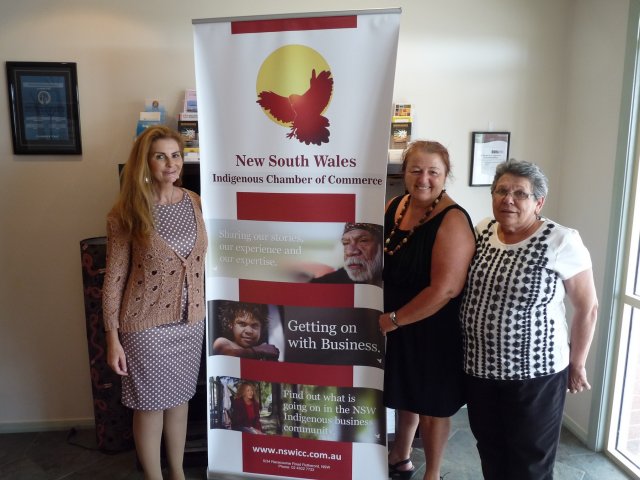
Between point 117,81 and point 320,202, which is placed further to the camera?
point 117,81

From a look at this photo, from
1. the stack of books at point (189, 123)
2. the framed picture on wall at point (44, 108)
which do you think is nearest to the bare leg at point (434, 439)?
the stack of books at point (189, 123)

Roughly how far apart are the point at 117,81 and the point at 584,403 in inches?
116

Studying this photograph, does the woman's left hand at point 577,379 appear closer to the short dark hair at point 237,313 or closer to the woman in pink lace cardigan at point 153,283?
the short dark hair at point 237,313

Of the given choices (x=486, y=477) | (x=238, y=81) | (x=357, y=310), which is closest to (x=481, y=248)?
(x=357, y=310)

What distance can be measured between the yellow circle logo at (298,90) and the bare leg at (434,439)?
1182 millimetres

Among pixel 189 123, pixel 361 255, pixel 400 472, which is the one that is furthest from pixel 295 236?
pixel 400 472

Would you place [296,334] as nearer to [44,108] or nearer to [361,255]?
[361,255]

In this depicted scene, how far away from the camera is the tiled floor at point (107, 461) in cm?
221

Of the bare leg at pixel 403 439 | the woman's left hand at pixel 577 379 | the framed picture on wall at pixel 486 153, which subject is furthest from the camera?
the framed picture on wall at pixel 486 153

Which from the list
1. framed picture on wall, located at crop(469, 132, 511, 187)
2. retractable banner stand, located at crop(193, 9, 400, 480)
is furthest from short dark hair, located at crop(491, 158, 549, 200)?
framed picture on wall, located at crop(469, 132, 511, 187)

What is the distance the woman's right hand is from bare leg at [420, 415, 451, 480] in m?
1.20

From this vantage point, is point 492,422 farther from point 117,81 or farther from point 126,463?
point 117,81

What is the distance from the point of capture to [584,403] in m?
2.43

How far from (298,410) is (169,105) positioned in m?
1.63
